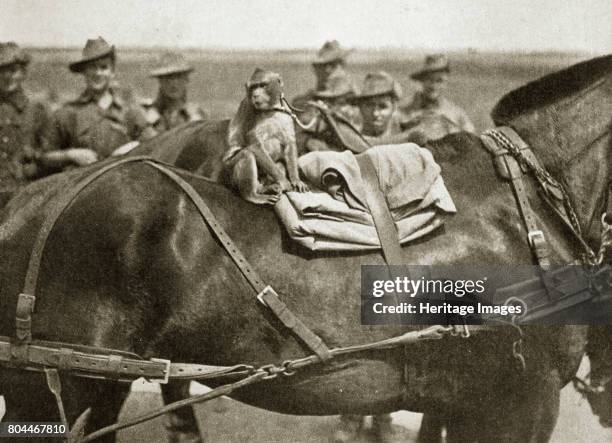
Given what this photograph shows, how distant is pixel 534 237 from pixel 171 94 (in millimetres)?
4431

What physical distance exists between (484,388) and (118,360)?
1.46 meters

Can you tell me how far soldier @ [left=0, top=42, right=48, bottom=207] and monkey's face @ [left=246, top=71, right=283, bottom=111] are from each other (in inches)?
105

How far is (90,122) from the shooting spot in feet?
18.0

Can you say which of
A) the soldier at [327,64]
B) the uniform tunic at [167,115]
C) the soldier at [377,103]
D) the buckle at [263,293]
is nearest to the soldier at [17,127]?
the uniform tunic at [167,115]

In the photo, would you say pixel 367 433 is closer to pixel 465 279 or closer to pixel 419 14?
pixel 465 279

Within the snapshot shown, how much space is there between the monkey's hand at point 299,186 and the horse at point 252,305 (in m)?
0.16

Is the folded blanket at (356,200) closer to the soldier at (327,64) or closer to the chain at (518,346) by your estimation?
the chain at (518,346)

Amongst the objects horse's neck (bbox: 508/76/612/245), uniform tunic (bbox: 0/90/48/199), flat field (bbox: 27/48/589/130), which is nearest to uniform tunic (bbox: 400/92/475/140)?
flat field (bbox: 27/48/589/130)

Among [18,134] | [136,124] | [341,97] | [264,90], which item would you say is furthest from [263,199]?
[341,97]

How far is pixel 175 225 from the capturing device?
2.92 meters

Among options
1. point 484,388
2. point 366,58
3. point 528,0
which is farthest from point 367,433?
point 366,58

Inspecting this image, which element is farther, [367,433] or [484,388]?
[367,433]

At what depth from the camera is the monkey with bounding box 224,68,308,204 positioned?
306 cm

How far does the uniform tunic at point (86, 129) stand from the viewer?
17.9 ft
